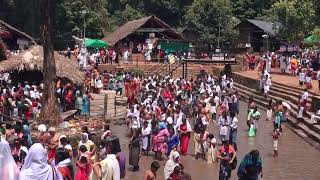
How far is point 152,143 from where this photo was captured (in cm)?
1688

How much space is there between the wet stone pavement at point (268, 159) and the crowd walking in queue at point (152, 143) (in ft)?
1.03

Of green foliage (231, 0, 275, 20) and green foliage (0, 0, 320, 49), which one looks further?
green foliage (231, 0, 275, 20)

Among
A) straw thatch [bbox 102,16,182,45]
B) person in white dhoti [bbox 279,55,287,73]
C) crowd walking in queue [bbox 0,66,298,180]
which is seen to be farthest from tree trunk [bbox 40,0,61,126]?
straw thatch [bbox 102,16,182,45]

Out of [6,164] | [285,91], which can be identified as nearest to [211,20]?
[285,91]

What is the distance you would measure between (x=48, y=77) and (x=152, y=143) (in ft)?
15.0

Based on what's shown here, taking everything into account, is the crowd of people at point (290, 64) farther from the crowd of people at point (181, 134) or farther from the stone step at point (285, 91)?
the crowd of people at point (181, 134)

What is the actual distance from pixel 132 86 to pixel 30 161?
68.6ft

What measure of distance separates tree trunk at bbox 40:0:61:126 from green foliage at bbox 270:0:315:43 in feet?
67.3

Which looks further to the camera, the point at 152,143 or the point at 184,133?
the point at 152,143

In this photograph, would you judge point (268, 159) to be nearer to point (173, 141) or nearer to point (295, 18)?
point (173, 141)

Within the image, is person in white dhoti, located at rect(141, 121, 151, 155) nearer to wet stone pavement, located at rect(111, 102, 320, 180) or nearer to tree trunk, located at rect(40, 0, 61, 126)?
wet stone pavement, located at rect(111, 102, 320, 180)

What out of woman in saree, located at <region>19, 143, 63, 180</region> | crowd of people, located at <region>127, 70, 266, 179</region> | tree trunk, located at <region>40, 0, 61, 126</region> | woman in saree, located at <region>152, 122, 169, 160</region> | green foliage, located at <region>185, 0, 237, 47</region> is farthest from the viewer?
green foliage, located at <region>185, 0, 237, 47</region>

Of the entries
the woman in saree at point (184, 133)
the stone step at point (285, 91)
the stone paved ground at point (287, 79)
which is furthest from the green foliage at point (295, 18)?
the woman in saree at point (184, 133)

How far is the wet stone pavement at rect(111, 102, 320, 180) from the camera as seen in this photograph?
1523cm
